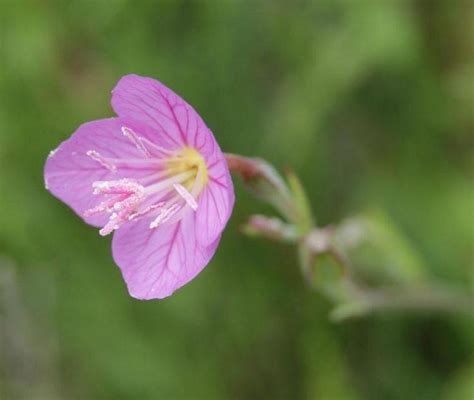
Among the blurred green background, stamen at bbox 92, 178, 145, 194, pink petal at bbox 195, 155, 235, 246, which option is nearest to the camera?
pink petal at bbox 195, 155, 235, 246

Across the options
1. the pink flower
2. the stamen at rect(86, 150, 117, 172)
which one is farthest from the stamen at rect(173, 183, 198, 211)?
the stamen at rect(86, 150, 117, 172)

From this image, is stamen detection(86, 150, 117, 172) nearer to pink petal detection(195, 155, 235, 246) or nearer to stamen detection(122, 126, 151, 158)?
stamen detection(122, 126, 151, 158)

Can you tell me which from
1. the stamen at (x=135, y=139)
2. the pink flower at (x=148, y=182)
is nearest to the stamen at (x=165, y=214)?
the pink flower at (x=148, y=182)

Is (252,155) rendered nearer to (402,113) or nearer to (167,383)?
(402,113)

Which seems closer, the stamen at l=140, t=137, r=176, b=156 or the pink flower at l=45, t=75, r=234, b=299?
the pink flower at l=45, t=75, r=234, b=299

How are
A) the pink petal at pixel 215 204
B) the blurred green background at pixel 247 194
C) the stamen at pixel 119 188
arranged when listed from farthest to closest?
the blurred green background at pixel 247 194 → the stamen at pixel 119 188 → the pink petal at pixel 215 204

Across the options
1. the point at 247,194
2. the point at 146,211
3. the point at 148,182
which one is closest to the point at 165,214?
the point at 146,211

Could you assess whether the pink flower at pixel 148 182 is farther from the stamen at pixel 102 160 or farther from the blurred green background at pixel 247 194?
the blurred green background at pixel 247 194
